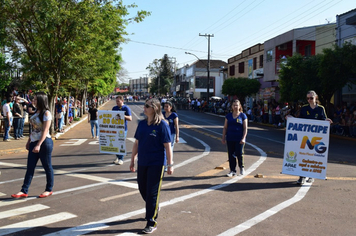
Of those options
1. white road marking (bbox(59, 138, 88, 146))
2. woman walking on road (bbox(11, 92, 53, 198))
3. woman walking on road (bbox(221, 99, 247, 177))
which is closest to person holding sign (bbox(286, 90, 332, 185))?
woman walking on road (bbox(221, 99, 247, 177))

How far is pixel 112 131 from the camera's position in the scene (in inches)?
433

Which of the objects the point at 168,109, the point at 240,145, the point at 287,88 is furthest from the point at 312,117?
the point at 287,88

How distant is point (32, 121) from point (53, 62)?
12.3 metres

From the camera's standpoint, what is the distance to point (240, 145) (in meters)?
8.65

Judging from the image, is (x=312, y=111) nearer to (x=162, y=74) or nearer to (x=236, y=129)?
(x=236, y=129)

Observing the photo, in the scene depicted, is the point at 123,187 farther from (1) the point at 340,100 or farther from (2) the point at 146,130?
(1) the point at 340,100

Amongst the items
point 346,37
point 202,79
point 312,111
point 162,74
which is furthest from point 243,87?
point 162,74

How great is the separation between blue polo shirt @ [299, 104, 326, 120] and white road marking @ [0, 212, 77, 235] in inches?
214

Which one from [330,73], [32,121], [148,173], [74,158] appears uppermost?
[330,73]

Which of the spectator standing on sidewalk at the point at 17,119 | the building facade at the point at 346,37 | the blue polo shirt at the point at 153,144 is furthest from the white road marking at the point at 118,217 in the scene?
the building facade at the point at 346,37

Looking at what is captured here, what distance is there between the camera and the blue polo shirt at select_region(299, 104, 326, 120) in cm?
819

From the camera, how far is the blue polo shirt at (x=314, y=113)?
8.19m

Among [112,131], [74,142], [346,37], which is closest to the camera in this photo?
[112,131]

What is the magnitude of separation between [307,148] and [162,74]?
110271 mm
